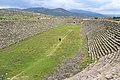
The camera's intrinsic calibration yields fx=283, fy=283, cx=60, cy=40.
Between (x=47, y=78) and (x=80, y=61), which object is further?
(x=80, y=61)

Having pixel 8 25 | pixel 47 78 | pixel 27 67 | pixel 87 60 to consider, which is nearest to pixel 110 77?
pixel 47 78

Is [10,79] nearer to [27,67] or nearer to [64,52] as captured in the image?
[27,67]

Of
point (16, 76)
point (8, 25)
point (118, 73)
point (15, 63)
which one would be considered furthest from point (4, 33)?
point (118, 73)

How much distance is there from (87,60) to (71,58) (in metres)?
2.63

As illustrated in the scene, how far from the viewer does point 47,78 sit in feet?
88.7

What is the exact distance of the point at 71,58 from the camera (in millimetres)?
37188

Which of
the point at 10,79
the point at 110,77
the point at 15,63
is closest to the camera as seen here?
the point at 110,77

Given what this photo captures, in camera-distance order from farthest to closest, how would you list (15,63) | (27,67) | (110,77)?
(15,63) → (27,67) → (110,77)

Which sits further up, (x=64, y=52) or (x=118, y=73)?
(x=118, y=73)

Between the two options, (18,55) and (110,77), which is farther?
(18,55)

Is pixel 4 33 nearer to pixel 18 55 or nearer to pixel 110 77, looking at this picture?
pixel 18 55

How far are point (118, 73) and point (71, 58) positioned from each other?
2072 cm

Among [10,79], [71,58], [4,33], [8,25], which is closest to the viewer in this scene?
[10,79]

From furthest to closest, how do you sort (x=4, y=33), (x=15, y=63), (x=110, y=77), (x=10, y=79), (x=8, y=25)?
(x=8, y=25)
(x=4, y=33)
(x=15, y=63)
(x=10, y=79)
(x=110, y=77)
